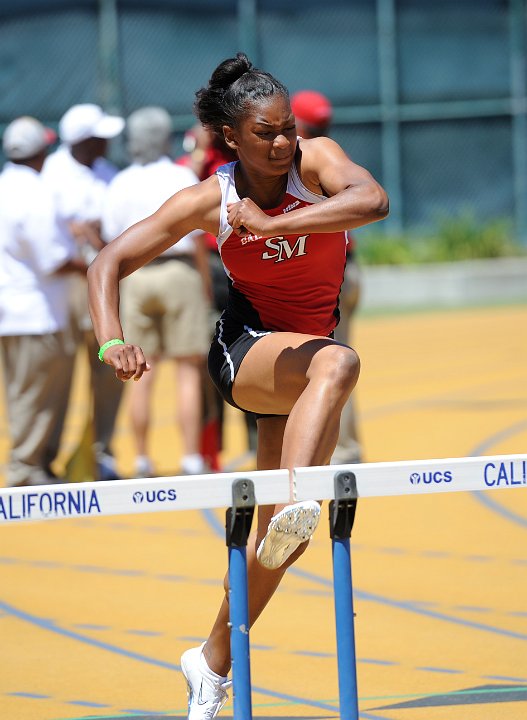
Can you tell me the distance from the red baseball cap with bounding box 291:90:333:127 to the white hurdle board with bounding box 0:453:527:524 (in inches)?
195

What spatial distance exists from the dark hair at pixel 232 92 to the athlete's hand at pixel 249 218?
346 millimetres

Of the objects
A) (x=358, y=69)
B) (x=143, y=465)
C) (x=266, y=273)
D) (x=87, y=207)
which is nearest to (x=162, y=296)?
(x=87, y=207)

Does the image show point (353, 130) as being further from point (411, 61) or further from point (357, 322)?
point (357, 322)

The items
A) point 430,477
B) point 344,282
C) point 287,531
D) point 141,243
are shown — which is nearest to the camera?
point 430,477

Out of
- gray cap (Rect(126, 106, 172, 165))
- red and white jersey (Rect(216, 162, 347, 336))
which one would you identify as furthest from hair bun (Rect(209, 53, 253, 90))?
gray cap (Rect(126, 106, 172, 165))

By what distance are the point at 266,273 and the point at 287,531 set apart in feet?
3.68

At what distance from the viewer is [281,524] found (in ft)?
13.6

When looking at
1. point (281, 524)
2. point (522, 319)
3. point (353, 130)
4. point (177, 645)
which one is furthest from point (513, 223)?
point (281, 524)

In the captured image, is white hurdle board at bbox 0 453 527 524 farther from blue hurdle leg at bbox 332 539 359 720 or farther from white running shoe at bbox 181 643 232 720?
white running shoe at bbox 181 643 232 720

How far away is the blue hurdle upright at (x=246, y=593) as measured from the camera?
13.2 feet

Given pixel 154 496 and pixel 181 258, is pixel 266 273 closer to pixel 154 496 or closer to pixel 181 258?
pixel 154 496

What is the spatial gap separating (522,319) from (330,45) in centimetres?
747

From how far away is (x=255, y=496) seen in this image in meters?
4.04

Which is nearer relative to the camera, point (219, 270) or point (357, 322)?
point (219, 270)
